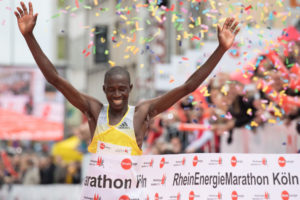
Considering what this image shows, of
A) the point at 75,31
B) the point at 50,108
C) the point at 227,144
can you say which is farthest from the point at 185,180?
the point at 75,31

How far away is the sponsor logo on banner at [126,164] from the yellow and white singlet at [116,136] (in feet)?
0.23

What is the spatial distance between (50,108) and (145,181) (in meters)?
22.3

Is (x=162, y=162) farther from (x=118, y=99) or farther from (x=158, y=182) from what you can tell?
(x=118, y=99)

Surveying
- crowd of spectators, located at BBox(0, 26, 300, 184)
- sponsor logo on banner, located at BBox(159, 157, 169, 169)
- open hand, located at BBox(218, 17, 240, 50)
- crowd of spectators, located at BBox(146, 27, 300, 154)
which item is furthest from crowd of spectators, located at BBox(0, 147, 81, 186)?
open hand, located at BBox(218, 17, 240, 50)

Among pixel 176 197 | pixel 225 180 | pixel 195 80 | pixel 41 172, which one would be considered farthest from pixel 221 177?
pixel 41 172

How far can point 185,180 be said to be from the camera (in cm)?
587

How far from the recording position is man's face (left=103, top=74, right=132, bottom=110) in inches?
203

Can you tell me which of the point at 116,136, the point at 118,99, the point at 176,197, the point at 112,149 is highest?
the point at 118,99

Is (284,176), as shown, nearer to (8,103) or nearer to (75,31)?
(8,103)

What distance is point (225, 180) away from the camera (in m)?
5.87

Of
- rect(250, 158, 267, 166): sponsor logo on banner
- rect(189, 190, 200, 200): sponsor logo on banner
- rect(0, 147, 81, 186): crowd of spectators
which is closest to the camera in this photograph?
rect(189, 190, 200, 200): sponsor logo on banner

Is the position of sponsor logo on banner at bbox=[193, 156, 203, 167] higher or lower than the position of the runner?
lower

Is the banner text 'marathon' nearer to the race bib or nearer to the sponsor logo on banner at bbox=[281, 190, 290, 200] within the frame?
the sponsor logo on banner at bbox=[281, 190, 290, 200]

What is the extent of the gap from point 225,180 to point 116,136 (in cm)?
132
